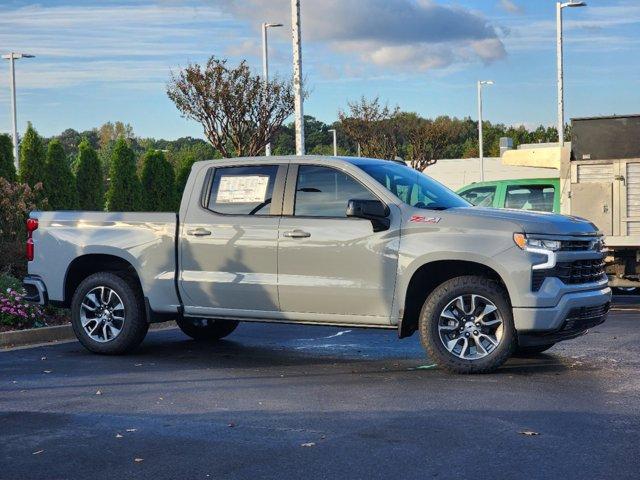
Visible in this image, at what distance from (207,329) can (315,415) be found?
5.07m

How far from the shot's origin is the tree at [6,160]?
22156mm

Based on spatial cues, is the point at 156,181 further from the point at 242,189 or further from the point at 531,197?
the point at 242,189

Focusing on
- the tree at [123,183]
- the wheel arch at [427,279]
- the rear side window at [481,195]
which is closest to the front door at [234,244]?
the wheel arch at [427,279]

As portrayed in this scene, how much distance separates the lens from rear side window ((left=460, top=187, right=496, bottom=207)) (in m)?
17.2

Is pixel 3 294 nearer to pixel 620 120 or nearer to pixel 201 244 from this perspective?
pixel 201 244

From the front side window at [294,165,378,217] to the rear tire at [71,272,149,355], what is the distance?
83.5 inches

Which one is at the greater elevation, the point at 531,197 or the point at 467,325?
the point at 531,197

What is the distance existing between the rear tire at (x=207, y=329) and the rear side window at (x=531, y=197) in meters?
5.98

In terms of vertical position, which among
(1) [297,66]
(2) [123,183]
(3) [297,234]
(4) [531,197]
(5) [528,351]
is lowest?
(5) [528,351]

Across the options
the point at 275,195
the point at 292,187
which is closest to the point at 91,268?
the point at 275,195

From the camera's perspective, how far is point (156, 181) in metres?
32.8

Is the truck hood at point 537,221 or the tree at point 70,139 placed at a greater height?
the tree at point 70,139

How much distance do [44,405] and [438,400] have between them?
3095mm

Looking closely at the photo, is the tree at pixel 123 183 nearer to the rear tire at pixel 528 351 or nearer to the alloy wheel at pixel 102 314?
the alloy wheel at pixel 102 314
